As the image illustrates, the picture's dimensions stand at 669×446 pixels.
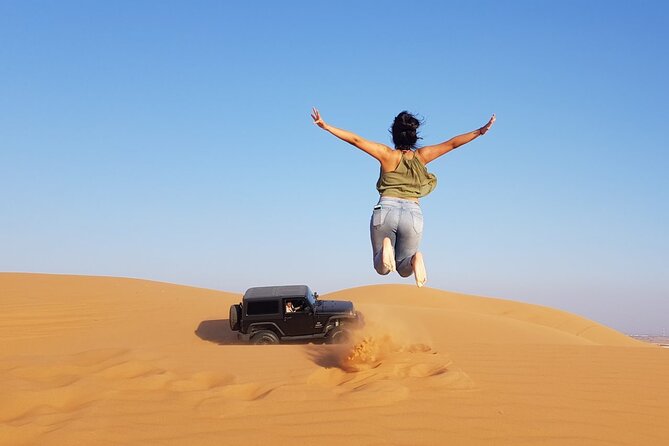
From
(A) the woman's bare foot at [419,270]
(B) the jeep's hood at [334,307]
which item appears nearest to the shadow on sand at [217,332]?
(B) the jeep's hood at [334,307]

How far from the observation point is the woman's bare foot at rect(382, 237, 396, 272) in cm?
510

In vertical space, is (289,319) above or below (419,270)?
below

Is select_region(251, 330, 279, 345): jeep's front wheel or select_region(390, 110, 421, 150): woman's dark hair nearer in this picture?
select_region(390, 110, 421, 150): woman's dark hair

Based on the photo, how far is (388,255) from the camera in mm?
5113

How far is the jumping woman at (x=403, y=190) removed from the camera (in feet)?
17.1

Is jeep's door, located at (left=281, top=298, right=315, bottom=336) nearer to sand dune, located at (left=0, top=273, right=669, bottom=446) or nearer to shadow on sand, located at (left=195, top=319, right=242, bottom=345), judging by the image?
shadow on sand, located at (left=195, top=319, right=242, bottom=345)

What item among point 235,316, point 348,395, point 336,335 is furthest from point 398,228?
point 235,316

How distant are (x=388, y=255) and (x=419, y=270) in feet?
1.04

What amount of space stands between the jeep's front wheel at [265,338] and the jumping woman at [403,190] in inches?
253

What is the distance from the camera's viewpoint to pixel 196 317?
15.7 meters

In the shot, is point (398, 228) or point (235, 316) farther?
point (235, 316)

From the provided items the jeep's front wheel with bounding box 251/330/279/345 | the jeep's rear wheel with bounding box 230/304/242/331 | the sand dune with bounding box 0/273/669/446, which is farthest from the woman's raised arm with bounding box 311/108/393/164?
the jeep's rear wheel with bounding box 230/304/242/331

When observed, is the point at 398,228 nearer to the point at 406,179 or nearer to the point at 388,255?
the point at 388,255

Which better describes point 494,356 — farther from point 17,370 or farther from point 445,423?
point 17,370
